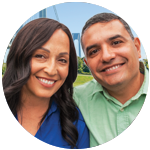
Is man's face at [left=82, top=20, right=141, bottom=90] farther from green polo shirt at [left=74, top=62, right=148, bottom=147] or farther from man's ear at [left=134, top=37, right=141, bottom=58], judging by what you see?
green polo shirt at [left=74, top=62, right=148, bottom=147]

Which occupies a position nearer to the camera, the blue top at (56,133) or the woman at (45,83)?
the woman at (45,83)

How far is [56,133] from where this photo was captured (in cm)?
135

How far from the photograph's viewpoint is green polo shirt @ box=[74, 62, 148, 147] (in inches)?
53.8

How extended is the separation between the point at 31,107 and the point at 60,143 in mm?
437

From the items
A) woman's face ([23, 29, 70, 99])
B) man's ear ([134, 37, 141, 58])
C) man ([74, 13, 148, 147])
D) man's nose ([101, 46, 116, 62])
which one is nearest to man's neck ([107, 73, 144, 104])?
man ([74, 13, 148, 147])

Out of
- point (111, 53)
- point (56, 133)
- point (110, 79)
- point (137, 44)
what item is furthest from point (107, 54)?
point (56, 133)

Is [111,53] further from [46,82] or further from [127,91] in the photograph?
[46,82]

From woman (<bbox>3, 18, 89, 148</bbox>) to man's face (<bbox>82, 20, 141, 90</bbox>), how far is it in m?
0.16

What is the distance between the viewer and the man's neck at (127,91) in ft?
4.50

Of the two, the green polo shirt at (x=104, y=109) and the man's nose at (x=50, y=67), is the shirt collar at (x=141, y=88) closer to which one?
the green polo shirt at (x=104, y=109)

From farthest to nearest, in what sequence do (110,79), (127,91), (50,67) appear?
(127,91)
(110,79)
(50,67)

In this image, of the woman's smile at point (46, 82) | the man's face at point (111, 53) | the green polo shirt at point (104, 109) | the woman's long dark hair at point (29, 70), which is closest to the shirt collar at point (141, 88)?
the green polo shirt at point (104, 109)

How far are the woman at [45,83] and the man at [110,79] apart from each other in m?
0.12

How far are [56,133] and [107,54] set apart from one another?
33.9 inches
